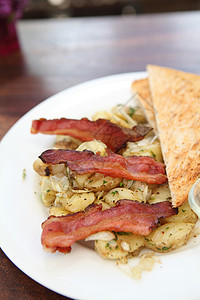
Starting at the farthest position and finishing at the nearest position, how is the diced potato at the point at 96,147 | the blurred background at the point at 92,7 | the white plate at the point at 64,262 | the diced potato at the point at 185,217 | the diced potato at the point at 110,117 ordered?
the blurred background at the point at 92,7 → the diced potato at the point at 110,117 → the diced potato at the point at 96,147 → the diced potato at the point at 185,217 → the white plate at the point at 64,262

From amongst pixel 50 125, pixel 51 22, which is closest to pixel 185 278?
pixel 50 125

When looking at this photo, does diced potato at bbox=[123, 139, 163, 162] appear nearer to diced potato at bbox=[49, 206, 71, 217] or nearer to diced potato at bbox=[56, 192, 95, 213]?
diced potato at bbox=[56, 192, 95, 213]

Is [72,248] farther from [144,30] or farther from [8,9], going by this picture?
[144,30]

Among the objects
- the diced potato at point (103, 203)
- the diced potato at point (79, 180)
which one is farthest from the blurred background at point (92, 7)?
the diced potato at point (103, 203)

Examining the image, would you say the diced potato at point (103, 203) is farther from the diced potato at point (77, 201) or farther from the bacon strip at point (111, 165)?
the bacon strip at point (111, 165)

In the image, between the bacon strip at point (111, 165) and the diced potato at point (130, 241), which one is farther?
the bacon strip at point (111, 165)

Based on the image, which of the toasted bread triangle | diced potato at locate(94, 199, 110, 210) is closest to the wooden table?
the toasted bread triangle
